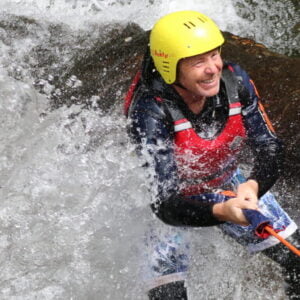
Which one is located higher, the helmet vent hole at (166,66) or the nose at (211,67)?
the nose at (211,67)

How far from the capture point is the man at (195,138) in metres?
3.20

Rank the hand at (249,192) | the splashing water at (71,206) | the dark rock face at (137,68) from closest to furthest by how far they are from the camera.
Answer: the hand at (249,192) < the splashing water at (71,206) < the dark rock face at (137,68)

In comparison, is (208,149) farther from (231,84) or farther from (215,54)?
(215,54)

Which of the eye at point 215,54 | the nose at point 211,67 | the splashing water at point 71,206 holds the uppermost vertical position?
the eye at point 215,54

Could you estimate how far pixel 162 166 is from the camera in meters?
3.26

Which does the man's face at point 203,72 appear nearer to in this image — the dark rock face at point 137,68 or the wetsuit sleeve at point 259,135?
the wetsuit sleeve at point 259,135

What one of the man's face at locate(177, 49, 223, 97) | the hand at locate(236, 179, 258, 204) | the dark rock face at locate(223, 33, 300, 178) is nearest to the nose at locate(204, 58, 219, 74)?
the man's face at locate(177, 49, 223, 97)

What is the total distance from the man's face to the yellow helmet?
0.06m

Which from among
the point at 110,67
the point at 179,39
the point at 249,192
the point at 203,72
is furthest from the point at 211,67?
the point at 110,67

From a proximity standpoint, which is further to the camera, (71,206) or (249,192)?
(71,206)

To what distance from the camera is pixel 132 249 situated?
428 centimetres

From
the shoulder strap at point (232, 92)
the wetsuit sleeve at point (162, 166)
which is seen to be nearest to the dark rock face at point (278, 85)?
the shoulder strap at point (232, 92)

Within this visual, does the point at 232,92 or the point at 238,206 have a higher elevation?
the point at 232,92

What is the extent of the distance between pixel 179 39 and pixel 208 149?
2.60 feet
